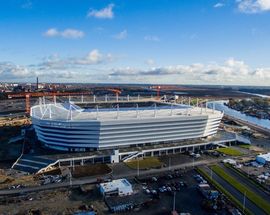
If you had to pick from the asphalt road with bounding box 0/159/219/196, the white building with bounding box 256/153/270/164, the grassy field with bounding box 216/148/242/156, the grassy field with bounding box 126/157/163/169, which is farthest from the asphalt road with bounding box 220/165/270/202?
the grassy field with bounding box 126/157/163/169

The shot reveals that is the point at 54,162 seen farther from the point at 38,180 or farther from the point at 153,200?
the point at 153,200

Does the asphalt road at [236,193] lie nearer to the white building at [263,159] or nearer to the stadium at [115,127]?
the white building at [263,159]

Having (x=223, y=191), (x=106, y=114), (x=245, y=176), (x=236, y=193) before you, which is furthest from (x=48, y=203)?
(x=245, y=176)

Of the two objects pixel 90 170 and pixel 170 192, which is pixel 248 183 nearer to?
pixel 170 192

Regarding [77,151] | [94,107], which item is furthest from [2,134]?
[77,151]

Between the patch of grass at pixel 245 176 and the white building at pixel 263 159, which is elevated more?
the white building at pixel 263 159

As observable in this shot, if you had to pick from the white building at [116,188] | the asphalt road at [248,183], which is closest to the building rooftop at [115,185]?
the white building at [116,188]
